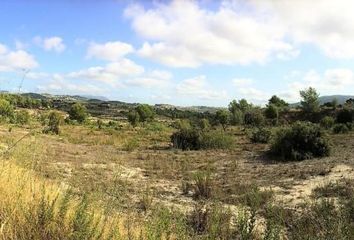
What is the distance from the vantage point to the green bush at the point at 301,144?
22297 millimetres

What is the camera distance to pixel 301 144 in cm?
2297

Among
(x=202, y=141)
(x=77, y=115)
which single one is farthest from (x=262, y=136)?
(x=77, y=115)

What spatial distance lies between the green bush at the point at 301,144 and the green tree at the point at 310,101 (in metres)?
49.3

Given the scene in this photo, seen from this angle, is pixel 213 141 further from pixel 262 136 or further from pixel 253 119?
pixel 253 119

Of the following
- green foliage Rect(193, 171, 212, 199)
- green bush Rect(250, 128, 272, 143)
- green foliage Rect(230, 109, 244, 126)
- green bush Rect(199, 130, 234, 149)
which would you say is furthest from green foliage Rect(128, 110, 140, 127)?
green foliage Rect(193, 171, 212, 199)

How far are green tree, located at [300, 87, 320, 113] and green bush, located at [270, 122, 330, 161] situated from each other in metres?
49.3

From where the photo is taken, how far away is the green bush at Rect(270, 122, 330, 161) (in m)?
22.3

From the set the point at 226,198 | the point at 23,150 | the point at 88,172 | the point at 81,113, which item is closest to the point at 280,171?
the point at 226,198

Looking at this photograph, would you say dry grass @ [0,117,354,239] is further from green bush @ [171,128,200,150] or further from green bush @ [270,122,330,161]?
green bush @ [171,128,200,150]

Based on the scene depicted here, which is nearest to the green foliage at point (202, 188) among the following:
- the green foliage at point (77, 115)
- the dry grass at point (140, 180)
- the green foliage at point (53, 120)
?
the dry grass at point (140, 180)

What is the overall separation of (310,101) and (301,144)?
170 ft

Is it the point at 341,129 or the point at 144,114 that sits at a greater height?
the point at 341,129

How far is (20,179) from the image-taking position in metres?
5.50

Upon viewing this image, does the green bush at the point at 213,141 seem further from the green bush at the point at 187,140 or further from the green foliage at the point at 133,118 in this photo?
the green foliage at the point at 133,118
